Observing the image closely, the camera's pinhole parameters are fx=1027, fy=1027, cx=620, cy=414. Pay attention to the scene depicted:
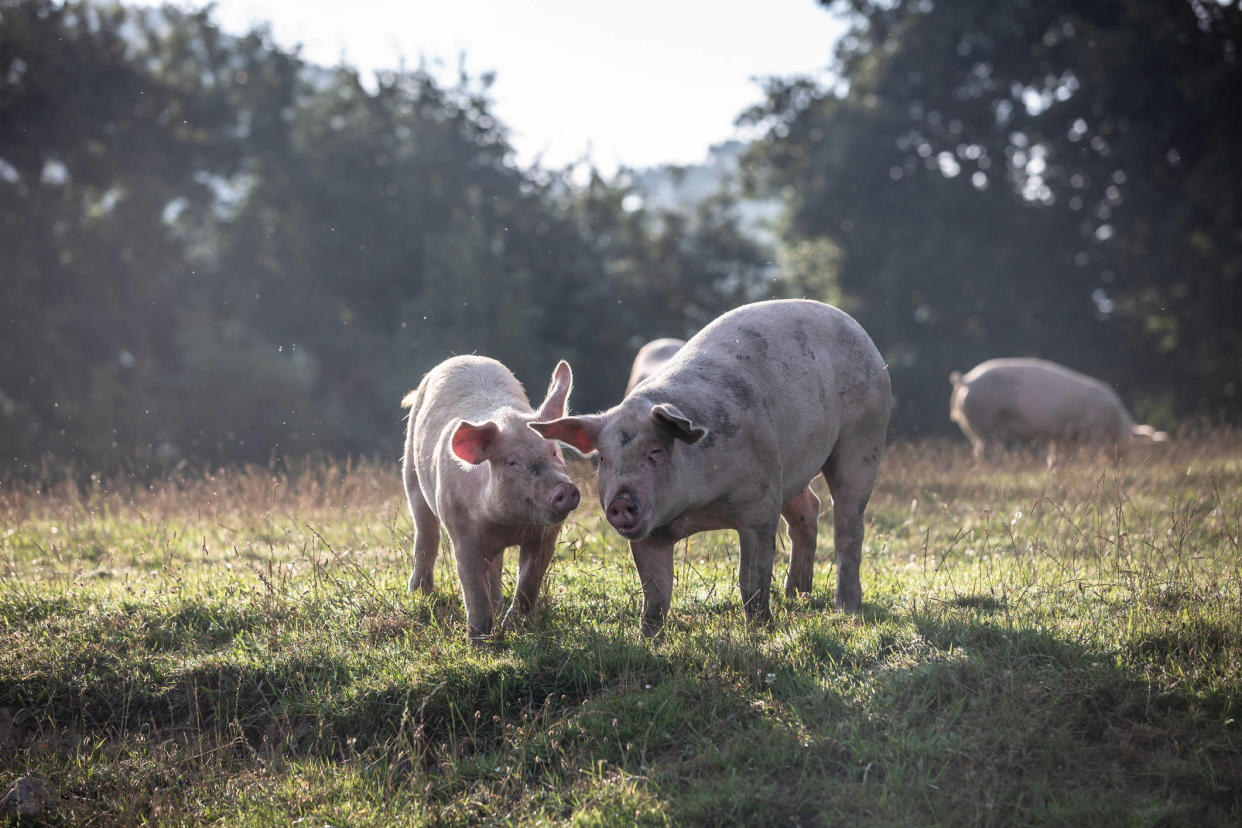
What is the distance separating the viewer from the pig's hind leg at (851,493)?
5938 millimetres

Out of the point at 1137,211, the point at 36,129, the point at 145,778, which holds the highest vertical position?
the point at 36,129

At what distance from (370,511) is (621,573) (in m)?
3.13

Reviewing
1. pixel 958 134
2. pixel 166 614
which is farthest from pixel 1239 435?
pixel 958 134

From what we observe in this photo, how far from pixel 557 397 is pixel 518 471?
2.10 ft

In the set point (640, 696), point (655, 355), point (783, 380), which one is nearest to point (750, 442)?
point (783, 380)

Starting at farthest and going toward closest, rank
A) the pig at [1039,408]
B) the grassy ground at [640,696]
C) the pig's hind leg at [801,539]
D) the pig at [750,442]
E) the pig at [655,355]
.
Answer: the pig at [1039,408]
the pig at [655,355]
the pig's hind leg at [801,539]
the pig at [750,442]
the grassy ground at [640,696]

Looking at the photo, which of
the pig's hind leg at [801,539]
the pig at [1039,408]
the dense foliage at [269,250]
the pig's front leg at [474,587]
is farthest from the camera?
the dense foliage at [269,250]

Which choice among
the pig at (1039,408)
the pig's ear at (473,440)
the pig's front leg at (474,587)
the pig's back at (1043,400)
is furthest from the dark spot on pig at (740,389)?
the pig's back at (1043,400)

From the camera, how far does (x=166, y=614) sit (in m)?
6.48

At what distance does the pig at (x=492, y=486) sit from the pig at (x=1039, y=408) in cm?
1193

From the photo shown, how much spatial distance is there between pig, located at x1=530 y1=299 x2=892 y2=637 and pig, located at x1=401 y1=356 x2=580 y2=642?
0.24m

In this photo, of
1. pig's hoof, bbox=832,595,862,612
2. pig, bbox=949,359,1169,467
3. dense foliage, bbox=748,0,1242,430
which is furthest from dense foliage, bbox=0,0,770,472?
pig's hoof, bbox=832,595,862,612

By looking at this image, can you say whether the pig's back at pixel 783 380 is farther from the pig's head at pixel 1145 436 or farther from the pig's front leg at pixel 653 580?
the pig's head at pixel 1145 436

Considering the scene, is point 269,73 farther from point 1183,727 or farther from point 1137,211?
point 1183,727
